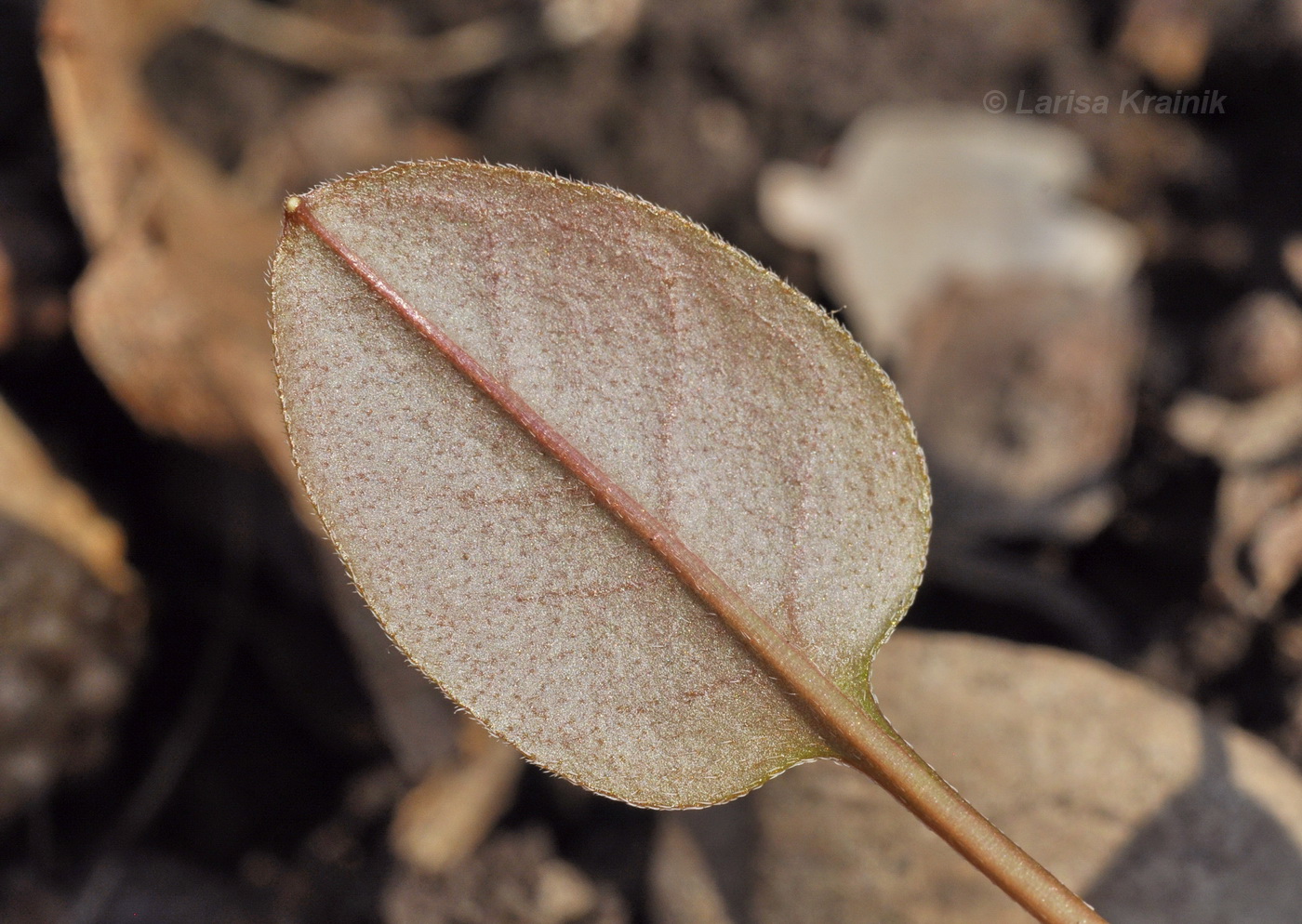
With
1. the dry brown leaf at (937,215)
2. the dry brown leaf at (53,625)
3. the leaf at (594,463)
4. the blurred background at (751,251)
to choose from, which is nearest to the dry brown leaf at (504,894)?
the blurred background at (751,251)

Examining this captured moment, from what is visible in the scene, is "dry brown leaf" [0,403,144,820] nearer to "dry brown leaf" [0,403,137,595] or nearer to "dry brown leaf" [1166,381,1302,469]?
"dry brown leaf" [0,403,137,595]

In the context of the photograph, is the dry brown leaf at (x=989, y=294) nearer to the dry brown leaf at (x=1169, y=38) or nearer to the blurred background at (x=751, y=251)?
the blurred background at (x=751, y=251)

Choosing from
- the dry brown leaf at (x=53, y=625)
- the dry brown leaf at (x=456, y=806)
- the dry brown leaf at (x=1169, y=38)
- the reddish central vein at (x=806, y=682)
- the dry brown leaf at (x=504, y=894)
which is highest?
the dry brown leaf at (x=1169, y=38)

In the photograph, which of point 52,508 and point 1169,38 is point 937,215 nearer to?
point 1169,38

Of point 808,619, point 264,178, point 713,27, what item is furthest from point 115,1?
point 808,619

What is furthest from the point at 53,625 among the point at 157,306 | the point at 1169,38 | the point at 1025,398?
the point at 1169,38

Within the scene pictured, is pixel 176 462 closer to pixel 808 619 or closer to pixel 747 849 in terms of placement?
pixel 747 849
